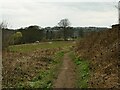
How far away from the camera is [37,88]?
1498 cm

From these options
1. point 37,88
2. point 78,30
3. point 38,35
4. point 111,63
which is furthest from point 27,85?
point 78,30

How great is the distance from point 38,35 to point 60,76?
57807 millimetres

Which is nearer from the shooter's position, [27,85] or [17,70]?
[27,85]

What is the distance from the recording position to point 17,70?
20250mm

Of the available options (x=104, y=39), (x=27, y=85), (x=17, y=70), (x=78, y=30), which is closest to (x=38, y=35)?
(x=78, y=30)

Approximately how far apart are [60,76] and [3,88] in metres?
4.34

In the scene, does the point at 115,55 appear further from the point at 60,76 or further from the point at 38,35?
the point at 38,35

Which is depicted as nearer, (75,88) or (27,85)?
(75,88)

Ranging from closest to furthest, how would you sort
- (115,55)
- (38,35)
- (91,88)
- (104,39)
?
1. (91,88)
2. (115,55)
3. (104,39)
4. (38,35)

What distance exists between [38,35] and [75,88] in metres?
61.9

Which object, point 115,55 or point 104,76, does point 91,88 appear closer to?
point 104,76

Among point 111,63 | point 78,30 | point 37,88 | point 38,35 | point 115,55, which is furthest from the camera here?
point 78,30

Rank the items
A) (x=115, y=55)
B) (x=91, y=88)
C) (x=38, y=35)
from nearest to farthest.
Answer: (x=91, y=88)
(x=115, y=55)
(x=38, y=35)

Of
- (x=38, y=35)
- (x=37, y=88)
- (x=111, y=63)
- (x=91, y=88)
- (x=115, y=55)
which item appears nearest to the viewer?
(x=91, y=88)
